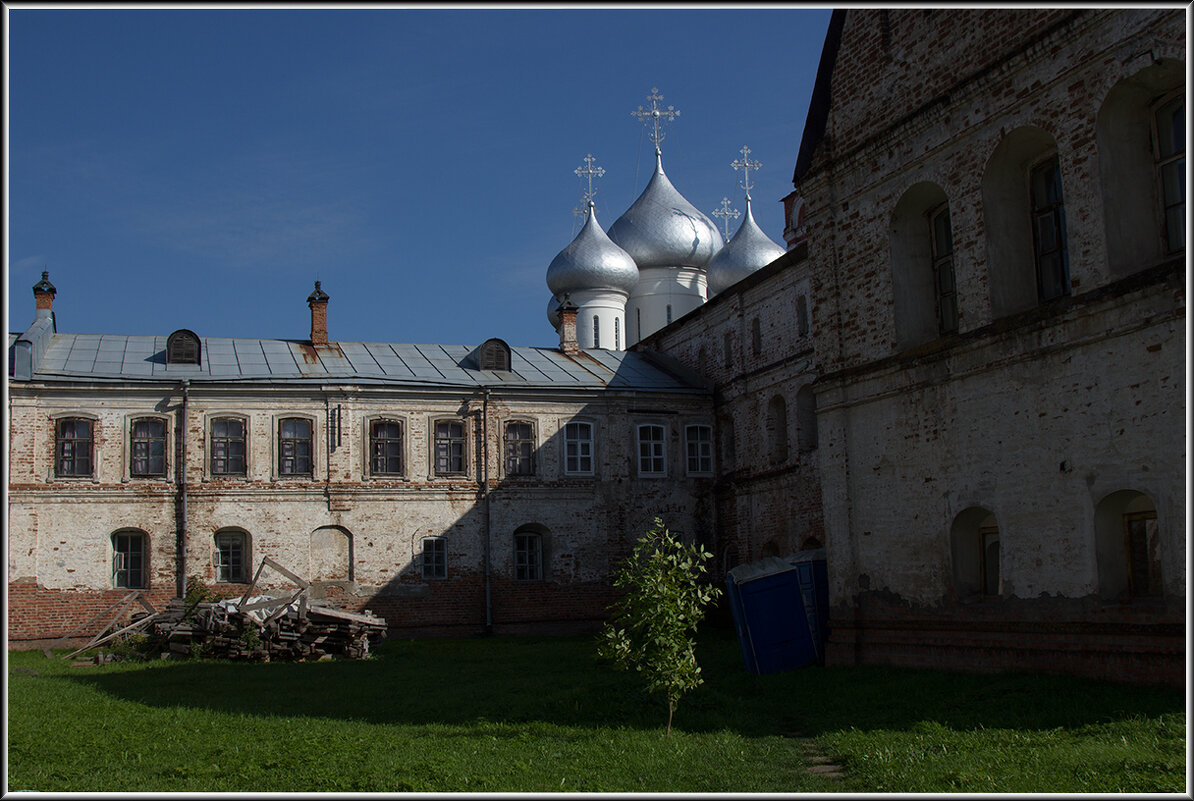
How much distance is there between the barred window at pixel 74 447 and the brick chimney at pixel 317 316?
659cm

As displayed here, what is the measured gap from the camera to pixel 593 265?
143 feet

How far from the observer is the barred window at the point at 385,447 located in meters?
29.3

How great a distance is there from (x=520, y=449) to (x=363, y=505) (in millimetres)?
4315

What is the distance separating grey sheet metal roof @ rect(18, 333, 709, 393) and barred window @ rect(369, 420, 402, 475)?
112 centimetres

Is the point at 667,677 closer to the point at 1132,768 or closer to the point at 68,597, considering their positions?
the point at 1132,768

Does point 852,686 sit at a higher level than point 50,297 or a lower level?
lower

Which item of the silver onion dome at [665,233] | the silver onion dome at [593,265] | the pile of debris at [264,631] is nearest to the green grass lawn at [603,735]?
the pile of debris at [264,631]

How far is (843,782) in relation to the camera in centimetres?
960

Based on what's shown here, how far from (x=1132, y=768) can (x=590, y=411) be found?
2289 centimetres

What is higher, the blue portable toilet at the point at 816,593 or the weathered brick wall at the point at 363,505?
the weathered brick wall at the point at 363,505

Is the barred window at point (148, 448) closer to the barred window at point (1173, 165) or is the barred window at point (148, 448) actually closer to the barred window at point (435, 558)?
the barred window at point (435, 558)

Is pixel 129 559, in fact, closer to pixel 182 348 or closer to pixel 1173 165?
pixel 182 348

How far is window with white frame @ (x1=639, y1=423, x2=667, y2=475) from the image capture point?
3152 cm

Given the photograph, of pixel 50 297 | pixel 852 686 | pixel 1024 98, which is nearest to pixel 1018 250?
pixel 1024 98
